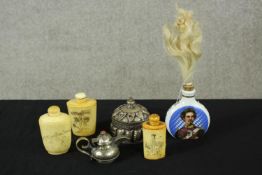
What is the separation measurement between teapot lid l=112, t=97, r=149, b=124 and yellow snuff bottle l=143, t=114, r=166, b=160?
8 cm

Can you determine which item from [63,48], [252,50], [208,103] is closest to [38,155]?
[208,103]

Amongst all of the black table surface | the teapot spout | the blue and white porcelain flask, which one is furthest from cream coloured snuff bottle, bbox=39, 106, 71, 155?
the blue and white porcelain flask

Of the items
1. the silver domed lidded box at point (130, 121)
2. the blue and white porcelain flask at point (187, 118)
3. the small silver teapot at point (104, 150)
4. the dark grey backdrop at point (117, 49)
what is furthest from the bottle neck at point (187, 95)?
the dark grey backdrop at point (117, 49)

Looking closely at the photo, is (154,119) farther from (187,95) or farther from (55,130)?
(55,130)

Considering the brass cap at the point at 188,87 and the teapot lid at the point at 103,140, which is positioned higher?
the brass cap at the point at 188,87

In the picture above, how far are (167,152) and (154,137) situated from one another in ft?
0.28

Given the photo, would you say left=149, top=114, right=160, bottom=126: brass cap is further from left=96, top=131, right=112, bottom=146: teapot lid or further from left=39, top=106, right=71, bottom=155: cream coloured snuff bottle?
left=39, top=106, right=71, bottom=155: cream coloured snuff bottle

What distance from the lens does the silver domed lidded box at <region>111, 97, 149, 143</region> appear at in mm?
1160

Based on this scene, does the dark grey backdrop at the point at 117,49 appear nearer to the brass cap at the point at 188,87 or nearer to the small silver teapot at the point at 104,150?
the brass cap at the point at 188,87

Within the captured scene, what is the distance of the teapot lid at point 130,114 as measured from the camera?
1.16m

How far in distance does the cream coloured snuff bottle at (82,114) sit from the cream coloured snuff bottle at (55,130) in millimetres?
97

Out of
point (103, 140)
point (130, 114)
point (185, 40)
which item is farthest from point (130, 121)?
point (185, 40)

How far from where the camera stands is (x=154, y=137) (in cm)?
106

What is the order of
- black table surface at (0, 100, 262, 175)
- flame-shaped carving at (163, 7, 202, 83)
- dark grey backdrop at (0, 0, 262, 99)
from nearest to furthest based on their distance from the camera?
black table surface at (0, 100, 262, 175) → flame-shaped carving at (163, 7, 202, 83) → dark grey backdrop at (0, 0, 262, 99)
